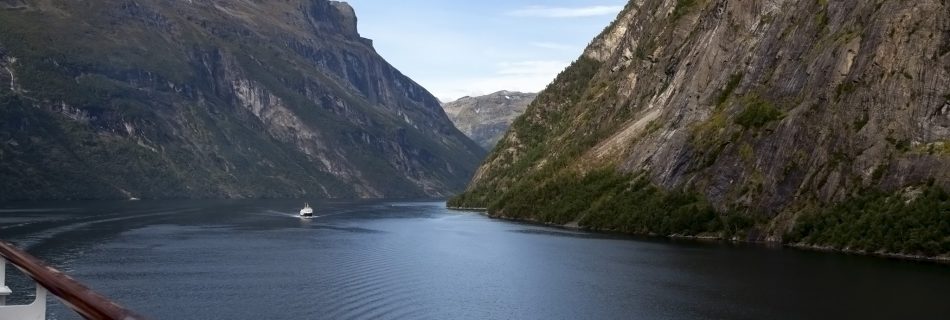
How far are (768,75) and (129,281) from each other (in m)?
111

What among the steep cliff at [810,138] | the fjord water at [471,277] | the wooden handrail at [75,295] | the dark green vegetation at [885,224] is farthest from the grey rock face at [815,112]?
the wooden handrail at [75,295]

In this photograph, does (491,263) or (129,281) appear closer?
(129,281)

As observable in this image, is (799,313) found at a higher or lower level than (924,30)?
lower

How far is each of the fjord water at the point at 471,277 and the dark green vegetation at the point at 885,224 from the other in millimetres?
5531

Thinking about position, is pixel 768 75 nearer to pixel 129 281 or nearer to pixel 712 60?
pixel 712 60

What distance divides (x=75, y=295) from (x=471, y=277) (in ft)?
287

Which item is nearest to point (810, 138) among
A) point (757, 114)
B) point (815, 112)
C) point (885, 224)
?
point (815, 112)

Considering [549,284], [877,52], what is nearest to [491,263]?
[549,284]

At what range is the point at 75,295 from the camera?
678cm

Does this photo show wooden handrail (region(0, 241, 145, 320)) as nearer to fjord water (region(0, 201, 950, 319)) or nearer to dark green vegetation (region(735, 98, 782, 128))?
fjord water (region(0, 201, 950, 319))

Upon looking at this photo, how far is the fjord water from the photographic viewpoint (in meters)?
70.4

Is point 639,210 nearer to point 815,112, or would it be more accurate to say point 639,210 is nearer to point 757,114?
point 757,114

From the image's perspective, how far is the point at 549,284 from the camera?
88562 mm

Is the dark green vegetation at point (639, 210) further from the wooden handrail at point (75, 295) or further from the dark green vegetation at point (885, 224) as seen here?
the wooden handrail at point (75, 295)
